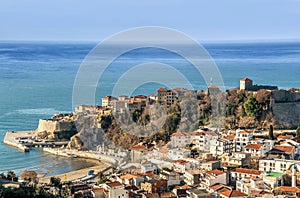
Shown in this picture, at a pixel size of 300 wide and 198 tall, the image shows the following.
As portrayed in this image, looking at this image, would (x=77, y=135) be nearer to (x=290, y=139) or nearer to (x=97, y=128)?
(x=97, y=128)

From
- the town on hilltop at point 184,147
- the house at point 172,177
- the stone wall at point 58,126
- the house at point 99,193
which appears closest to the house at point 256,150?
the town on hilltop at point 184,147

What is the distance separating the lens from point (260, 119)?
14844 mm

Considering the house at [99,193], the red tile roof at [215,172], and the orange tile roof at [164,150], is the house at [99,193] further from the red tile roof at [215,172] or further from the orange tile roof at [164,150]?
the orange tile roof at [164,150]

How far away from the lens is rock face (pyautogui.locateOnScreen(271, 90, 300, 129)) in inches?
583

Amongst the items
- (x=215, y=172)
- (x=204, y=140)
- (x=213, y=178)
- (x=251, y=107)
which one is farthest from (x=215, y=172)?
(x=251, y=107)

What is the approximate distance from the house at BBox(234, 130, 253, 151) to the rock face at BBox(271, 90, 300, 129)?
1.95m

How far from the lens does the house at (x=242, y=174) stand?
35.7ft

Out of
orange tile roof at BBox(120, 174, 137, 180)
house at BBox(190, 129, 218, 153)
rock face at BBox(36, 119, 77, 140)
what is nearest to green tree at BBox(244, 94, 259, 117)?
house at BBox(190, 129, 218, 153)

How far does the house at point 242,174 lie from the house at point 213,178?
0.20 meters

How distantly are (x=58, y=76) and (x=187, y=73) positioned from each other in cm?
737

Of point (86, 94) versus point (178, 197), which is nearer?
point (178, 197)

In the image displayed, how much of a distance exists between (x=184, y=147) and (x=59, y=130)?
17.4 ft

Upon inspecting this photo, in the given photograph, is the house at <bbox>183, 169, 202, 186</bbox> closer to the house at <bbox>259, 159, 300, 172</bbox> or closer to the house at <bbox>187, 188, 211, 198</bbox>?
the house at <bbox>187, 188, 211, 198</bbox>

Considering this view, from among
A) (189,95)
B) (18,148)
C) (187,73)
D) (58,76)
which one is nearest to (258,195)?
(189,95)
